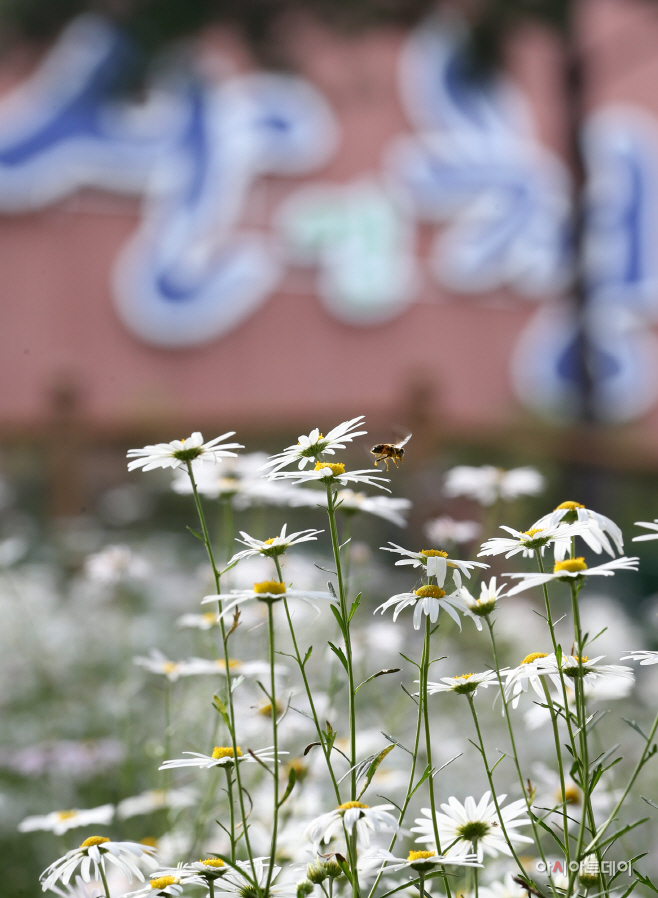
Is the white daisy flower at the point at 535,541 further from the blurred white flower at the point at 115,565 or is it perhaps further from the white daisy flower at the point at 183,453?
the blurred white flower at the point at 115,565

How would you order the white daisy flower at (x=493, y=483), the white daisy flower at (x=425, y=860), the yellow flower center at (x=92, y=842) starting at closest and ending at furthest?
1. the white daisy flower at (x=425, y=860)
2. the yellow flower center at (x=92, y=842)
3. the white daisy flower at (x=493, y=483)

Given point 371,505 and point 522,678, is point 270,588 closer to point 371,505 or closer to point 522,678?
point 522,678

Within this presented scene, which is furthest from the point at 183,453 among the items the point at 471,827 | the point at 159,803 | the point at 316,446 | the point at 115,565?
the point at 115,565

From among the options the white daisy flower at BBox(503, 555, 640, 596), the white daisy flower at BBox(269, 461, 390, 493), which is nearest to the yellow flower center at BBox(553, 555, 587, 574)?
the white daisy flower at BBox(503, 555, 640, 596)

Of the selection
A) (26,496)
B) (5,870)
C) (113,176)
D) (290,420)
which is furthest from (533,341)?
(5,870)

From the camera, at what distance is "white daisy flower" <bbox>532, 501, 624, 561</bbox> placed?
0.55m

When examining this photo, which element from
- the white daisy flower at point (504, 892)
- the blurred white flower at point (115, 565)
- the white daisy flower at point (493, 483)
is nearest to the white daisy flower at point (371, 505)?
the white daisy flower at point (493, 483)

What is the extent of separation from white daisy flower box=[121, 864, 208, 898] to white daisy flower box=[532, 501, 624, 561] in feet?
0.92

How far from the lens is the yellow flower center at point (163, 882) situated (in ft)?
1.80

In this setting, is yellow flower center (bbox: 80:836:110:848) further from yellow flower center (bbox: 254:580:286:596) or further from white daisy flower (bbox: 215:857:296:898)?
yellow flower center (bbox: 254:580:286:596)

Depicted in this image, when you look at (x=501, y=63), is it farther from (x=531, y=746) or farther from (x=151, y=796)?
(x=151, y=796)

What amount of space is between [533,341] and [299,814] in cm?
359

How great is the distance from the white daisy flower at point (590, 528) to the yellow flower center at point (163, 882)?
0.96 ft

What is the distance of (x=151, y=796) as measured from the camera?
957 mm
